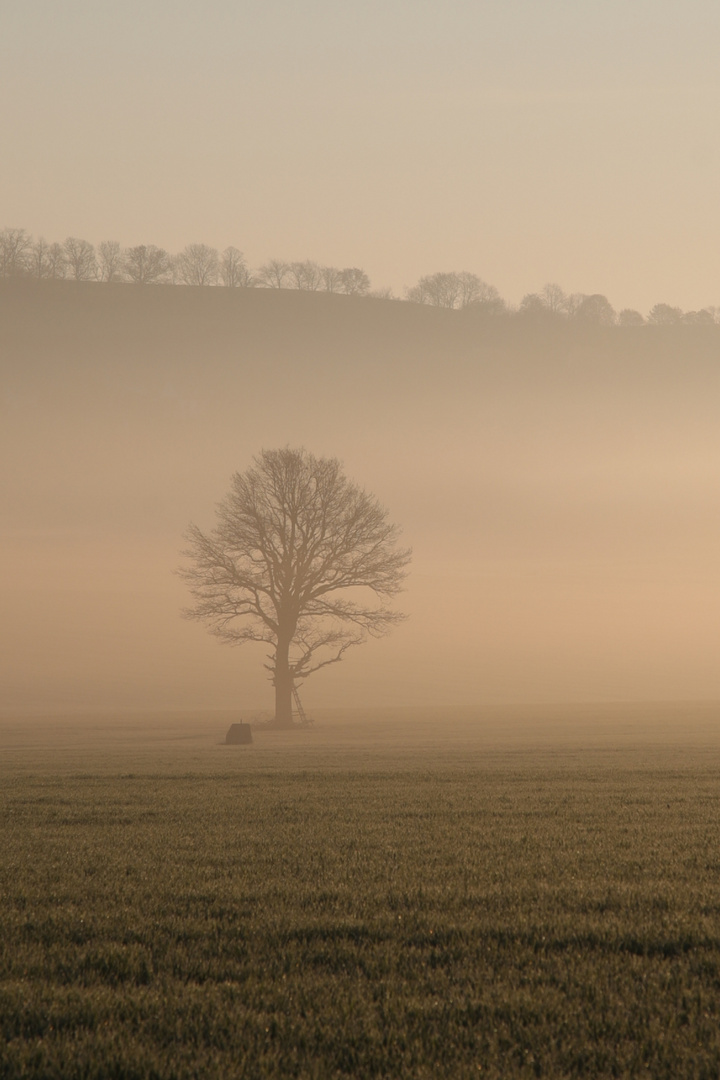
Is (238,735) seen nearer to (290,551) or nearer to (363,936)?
(290,551)

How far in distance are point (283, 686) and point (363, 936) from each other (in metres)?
49.6

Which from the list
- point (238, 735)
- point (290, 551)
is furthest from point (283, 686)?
point (238, 735)

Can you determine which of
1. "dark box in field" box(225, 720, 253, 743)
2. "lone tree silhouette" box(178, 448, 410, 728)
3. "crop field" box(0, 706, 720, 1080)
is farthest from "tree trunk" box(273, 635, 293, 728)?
"crop field" box(0, 706, 720, 1080)

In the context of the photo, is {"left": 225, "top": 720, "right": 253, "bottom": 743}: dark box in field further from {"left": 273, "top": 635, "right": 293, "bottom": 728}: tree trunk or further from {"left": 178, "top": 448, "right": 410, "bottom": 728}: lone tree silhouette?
{"left": 178, "top": 448, "right": 410, "bottom": 728}: lone tree silhouette

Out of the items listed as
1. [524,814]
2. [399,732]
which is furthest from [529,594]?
[524,814]

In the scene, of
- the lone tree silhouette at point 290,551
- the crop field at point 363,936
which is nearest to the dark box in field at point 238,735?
the lone tree silhouette at point 290,551

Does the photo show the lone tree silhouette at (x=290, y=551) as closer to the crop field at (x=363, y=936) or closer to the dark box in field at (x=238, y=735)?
the dark box in field at (x=238, y=735)

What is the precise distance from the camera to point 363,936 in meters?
7.64

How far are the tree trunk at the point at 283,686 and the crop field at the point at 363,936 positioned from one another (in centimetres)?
3913

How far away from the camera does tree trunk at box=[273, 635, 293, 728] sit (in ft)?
184

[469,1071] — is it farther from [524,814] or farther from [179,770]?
[179,770]

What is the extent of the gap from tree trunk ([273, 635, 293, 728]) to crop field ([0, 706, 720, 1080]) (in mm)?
39127

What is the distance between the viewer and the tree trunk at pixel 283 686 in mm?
56188

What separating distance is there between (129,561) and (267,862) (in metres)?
179
